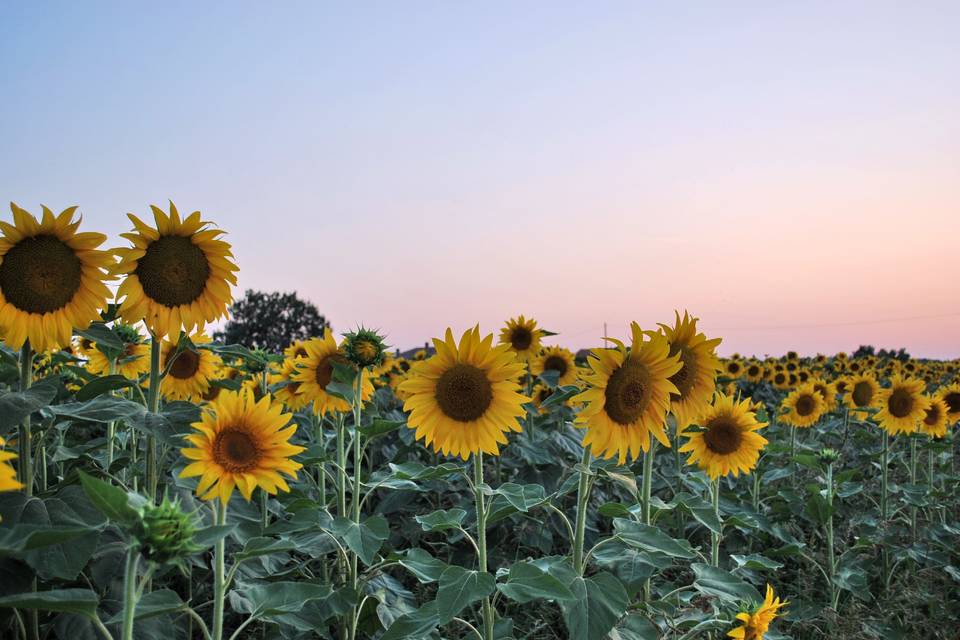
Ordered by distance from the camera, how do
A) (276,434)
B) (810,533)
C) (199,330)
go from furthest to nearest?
(810,533) < (199,330) < (276,434)

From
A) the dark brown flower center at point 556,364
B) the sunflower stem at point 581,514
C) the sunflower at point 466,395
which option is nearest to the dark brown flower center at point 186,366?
the sunflower at point 466,395

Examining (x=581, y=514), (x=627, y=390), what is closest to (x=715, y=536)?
(x=581, y=514)

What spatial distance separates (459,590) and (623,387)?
36.8 inches

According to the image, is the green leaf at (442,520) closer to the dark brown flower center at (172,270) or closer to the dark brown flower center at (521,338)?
the dark brown flower center at (172,270)

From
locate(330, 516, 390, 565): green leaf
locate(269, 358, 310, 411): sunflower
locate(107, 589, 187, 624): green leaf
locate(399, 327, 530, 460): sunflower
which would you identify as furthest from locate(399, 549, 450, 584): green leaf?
locate(269, 358, 310, 411): sunflower

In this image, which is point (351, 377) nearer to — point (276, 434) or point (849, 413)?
point (276, 434)

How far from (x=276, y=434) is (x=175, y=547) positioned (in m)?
0.71

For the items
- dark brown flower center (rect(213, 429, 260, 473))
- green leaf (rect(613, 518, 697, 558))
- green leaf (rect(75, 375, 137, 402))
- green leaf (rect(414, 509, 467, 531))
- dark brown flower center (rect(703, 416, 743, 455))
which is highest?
green leaf (rect(75, 375, 137, 402))

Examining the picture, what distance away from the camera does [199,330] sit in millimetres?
3074

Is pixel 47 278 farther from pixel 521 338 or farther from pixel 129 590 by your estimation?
pixel 521 338

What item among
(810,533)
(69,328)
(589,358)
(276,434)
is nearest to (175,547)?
(276,434)

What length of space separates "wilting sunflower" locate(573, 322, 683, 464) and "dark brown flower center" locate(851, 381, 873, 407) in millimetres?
6007

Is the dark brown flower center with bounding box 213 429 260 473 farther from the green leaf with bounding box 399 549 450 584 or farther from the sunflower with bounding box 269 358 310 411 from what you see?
the sunflower with bounding box 269 358 310 411

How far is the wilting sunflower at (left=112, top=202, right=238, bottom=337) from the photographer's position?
9.30ft
